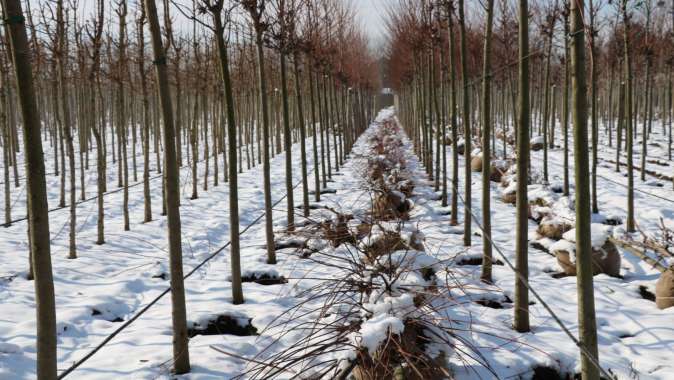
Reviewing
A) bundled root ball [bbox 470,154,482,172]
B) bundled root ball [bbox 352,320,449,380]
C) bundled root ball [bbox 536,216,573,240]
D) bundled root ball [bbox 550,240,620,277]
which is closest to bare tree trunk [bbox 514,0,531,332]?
bundled root ball [bbox 352,320,449,380]

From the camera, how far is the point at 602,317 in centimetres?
429

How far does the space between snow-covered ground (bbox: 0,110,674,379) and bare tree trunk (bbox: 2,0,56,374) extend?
3.20 feet

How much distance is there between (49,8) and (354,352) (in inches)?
308

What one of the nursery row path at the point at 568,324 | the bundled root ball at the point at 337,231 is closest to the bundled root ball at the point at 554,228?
the nursery row path at the point at 568,324

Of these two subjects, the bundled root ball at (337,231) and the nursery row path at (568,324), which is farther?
the nursery row path at (568,324)

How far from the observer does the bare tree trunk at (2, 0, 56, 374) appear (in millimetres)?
2166

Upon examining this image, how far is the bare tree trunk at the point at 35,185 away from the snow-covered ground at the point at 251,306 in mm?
974

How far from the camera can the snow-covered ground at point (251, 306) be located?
11.3 ft

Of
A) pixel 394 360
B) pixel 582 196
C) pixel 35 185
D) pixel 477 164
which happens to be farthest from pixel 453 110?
pixel 477 164

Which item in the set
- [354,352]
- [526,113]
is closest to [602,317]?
[526,113]

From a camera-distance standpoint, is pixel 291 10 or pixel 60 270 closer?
pixel 60 270

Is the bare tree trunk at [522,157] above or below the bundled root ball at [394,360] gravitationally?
above

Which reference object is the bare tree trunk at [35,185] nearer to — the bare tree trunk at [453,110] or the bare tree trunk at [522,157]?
the bare tree trunk at [522,157]

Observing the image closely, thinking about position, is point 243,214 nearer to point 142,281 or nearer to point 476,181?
point 142,281
